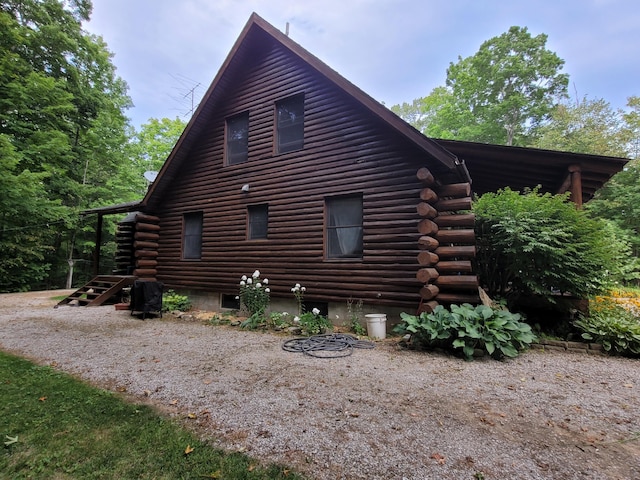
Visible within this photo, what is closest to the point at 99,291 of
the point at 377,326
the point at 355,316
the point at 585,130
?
the point at 355,316

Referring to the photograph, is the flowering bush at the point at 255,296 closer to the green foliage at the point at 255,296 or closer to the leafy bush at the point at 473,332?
the green foliage at the point at 255,296

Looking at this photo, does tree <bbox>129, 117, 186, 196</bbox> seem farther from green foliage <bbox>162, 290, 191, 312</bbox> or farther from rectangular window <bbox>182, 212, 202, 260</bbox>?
green foliage <bbox>162, 290, 191, 312</bbox>

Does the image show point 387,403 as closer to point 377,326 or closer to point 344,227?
point 377,326

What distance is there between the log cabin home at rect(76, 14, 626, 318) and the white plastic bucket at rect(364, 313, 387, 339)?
53 centimetres

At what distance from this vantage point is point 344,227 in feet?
23.4

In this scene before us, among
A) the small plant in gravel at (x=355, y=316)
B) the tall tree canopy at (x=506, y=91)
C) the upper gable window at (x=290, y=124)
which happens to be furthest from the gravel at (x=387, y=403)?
the tall tree canopy at (x=506, y=91)

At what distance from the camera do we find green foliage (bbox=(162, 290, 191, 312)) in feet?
28.5

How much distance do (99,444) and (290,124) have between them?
7.79m

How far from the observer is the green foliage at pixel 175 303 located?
8.69 m

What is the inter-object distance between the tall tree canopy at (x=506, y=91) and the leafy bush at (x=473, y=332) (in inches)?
793

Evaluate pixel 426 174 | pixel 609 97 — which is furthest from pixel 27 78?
pixel 609 97

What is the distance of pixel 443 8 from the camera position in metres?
12.9

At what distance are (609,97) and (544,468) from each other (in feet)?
98.8

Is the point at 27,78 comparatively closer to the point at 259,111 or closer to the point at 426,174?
the point at 259,111
